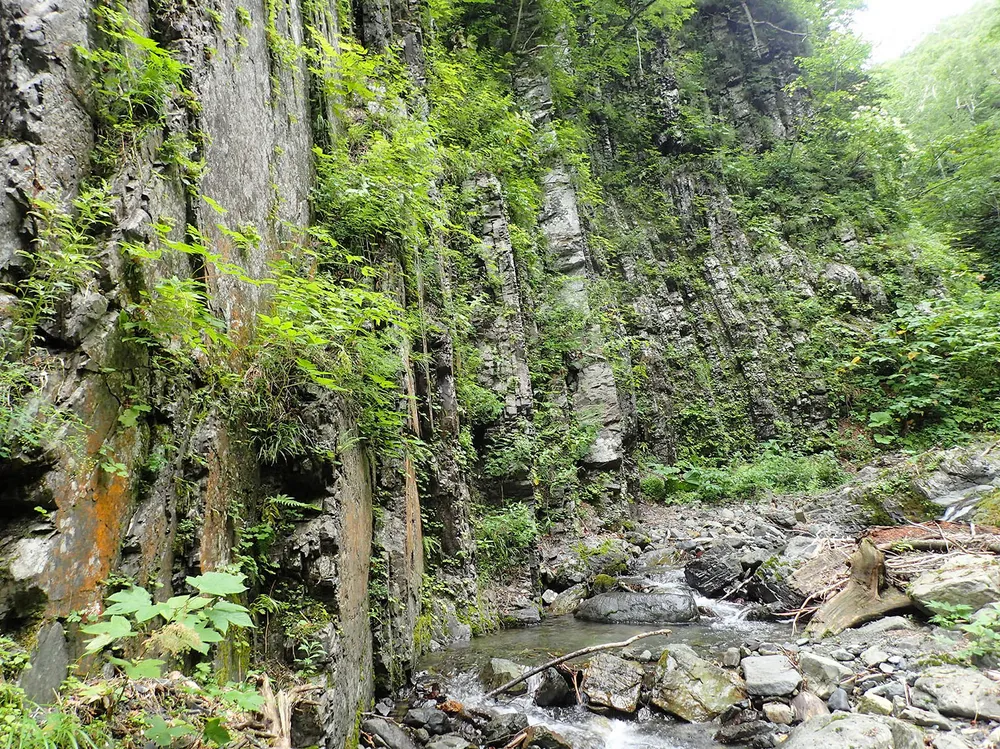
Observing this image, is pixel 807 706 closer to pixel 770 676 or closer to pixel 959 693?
pixel 770 676

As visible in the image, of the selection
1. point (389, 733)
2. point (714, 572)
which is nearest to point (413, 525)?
point (389, 733)

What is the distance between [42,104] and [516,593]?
23.8 feet

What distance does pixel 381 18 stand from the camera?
30.7 feet

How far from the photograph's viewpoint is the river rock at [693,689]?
167 inches

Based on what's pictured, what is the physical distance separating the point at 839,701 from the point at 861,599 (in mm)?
2051

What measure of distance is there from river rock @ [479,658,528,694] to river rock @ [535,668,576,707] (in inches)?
7.9

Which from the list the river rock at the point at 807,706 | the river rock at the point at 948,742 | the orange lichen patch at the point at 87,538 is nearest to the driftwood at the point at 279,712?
the orange lichen patch at the point at 87,538

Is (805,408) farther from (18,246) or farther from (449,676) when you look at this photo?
(18,246)

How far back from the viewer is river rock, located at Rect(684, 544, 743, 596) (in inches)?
288

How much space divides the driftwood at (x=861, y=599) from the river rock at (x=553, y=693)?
2890 millimetres

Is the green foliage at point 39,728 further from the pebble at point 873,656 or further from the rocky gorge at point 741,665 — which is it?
the pebble at point 873,656

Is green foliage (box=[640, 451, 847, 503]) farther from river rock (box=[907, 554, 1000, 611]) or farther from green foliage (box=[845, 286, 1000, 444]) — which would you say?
river rock (box=[907, 554, 1000, 611])

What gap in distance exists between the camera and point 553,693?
177 inches

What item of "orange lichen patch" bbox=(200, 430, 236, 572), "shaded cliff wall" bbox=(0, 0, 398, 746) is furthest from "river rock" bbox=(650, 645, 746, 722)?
"orange lichen patch" bbox=(200, 430, 236, 572)
